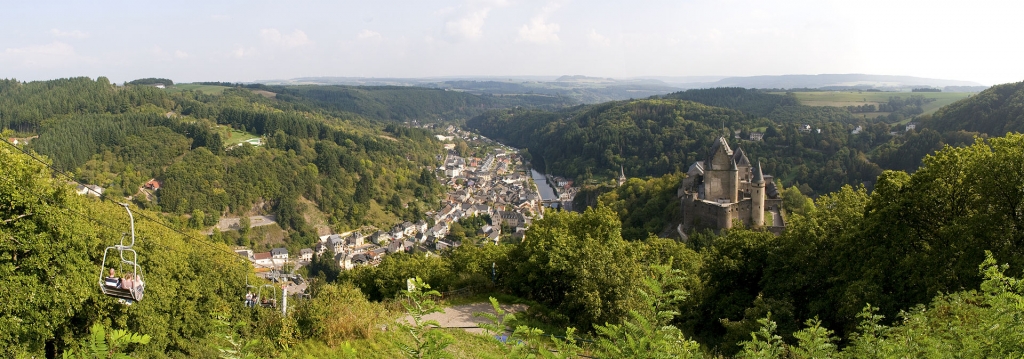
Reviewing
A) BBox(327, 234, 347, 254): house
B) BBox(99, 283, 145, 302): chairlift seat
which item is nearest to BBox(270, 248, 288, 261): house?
BBox(327, 234, 347, 254): house

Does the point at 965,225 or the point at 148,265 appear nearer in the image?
the point at 965,225

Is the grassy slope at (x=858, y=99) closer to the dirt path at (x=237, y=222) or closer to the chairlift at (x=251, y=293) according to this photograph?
the dirt path at (x=237, y=222)

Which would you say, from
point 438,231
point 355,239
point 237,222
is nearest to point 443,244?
point 438,231

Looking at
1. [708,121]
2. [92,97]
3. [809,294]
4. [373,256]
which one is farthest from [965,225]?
[92,97]

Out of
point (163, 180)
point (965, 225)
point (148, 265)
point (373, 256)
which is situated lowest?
point (373, 256)

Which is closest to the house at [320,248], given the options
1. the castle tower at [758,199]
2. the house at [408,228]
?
the house at [408,228]

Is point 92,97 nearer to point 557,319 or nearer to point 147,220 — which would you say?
point 147,220
